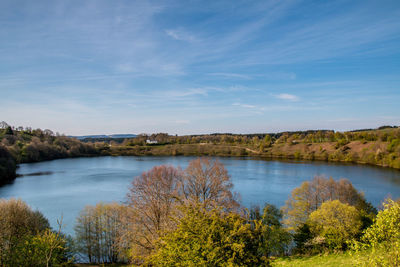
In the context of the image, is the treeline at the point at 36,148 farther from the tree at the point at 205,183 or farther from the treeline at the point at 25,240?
the tree at the point at 205,183

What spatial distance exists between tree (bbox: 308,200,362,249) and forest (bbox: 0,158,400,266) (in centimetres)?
6

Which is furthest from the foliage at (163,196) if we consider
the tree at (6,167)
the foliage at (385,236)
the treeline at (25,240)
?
the tree at (6,167)

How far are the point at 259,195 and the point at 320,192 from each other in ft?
37.5

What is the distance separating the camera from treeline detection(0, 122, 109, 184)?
61.0 meters

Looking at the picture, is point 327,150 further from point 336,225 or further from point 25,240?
point 25,240

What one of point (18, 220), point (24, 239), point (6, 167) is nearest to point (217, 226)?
point (24, 239)

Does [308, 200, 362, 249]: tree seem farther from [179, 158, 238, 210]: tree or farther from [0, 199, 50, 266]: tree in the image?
[0, 199, 50, 266]: tree

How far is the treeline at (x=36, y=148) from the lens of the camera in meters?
61.0

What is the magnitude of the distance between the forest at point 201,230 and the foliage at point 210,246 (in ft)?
0.09

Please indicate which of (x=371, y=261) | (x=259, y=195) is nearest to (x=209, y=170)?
(x=259, y=195)

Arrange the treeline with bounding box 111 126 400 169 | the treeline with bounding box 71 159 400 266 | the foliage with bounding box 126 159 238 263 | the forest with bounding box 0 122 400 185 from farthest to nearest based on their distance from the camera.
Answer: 1. the treeline with bounding box 111 126 400 169
2. the forest with bounding box 0 122 400 185
3. the foliage with bounding box 126 159 238 263
4. the treeline with bounding box 71 159 400 266

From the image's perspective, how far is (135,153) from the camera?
392 ft

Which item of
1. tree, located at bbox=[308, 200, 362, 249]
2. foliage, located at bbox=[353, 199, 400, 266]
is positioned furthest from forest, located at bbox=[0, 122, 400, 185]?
foliage, located at bbox=[353, 199, 400, 266]

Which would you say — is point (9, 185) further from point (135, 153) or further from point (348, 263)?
point (135, 153)
